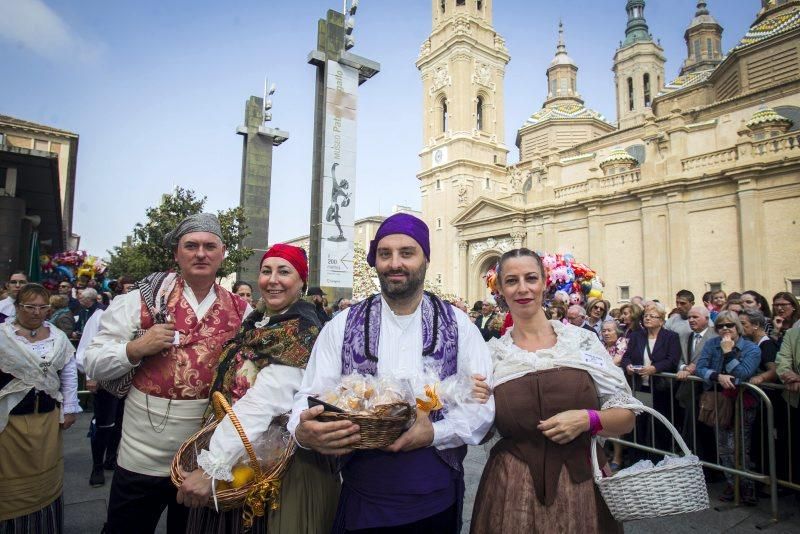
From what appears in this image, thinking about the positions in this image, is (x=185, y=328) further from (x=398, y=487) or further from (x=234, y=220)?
(x=234, y=220)

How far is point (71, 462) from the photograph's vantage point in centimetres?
510

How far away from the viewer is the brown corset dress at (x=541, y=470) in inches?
83.0

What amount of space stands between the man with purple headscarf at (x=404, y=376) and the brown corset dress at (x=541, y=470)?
0.21m

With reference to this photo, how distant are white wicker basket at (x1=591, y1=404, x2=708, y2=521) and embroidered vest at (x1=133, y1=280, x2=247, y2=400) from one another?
2.08 metres

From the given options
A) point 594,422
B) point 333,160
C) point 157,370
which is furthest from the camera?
point 333,160

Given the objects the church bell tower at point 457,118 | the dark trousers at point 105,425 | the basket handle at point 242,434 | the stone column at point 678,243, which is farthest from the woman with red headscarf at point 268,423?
the church bell tower at point 457,118

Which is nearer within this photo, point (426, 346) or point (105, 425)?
point (426, 346)

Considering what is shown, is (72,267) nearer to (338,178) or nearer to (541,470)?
(338,178)

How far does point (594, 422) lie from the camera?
2.09 meters

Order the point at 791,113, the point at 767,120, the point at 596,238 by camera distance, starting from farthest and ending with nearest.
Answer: the point at 596,238 < the point at 791,113 < the point at 767,120

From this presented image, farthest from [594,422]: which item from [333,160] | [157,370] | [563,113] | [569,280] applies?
[563,113]

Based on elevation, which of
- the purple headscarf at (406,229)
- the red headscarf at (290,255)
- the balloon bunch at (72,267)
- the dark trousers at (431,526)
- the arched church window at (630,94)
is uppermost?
the arched church window at (630,94)

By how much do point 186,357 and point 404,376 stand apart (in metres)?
1.27

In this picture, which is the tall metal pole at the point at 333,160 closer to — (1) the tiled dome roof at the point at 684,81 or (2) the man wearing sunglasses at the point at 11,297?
(2) the man wearing sunglasses at the point at 11,297
